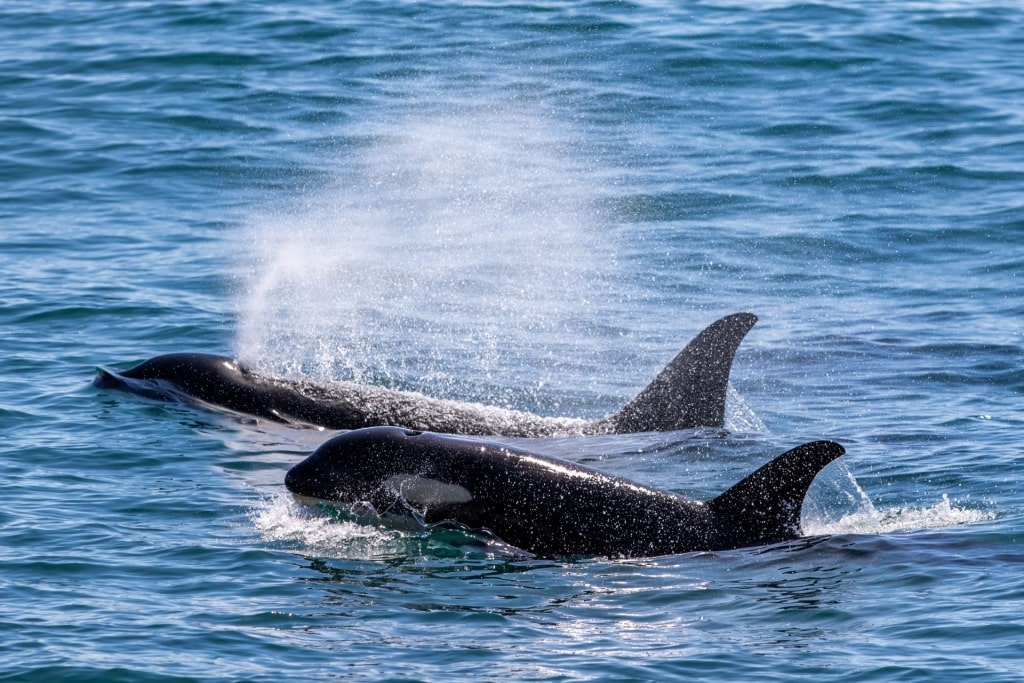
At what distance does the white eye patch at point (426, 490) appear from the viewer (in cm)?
1130

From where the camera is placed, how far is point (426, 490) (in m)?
11.4

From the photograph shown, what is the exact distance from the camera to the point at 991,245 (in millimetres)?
22969

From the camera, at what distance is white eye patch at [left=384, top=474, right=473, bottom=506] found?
1130cm

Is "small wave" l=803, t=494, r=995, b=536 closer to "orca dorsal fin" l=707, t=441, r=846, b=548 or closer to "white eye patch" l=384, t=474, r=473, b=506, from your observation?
"orca dorsal fin" l=707, t=441, r=846, b=548

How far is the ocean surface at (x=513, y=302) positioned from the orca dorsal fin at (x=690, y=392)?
0.27 m

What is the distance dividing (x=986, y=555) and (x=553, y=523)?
3.02 metres

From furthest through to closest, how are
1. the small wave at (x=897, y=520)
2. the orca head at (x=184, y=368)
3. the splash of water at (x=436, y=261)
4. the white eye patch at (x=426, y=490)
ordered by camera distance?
the splash of water at (x=436, y=261) < the orca head at (x=184, y=368) < the small wave at (x=897, y=520) < the white eye patch at (x=426, y=490)

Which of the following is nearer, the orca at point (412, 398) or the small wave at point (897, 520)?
the small wave at point (897, 520)

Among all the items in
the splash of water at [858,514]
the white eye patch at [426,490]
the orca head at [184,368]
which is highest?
the white eye patch at [426,490]

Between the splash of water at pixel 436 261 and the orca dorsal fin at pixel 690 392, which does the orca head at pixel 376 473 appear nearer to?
the orca dorsal fin at pixel 690 392

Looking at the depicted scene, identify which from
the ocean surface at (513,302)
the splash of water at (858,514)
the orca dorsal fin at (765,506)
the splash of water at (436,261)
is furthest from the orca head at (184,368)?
the orca dorsal fin at (765,506)

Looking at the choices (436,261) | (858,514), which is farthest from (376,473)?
(436,261)

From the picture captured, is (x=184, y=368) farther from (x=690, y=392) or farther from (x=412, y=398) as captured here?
(x=690, y=392)

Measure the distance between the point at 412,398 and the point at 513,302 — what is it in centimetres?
504
